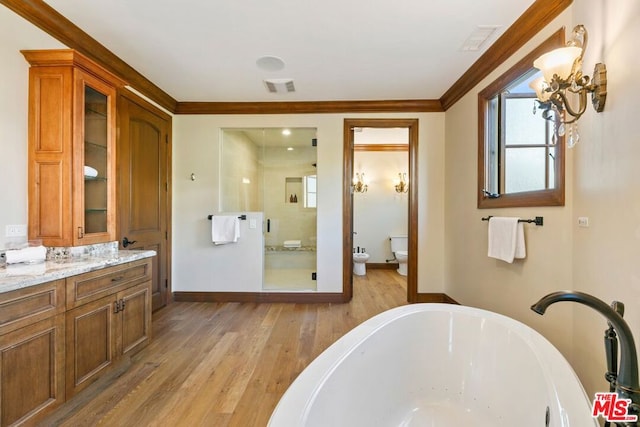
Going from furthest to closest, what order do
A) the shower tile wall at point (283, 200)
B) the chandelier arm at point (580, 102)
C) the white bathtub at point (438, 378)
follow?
1. the shower tile wall at point (283, 200)
2. the chandelier arm at point (580, 102)
3. the white bathtub at point (438, 378)

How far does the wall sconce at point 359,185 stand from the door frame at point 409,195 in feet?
→ 7.22

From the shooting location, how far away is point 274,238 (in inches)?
161

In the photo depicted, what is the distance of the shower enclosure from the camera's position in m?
3.89

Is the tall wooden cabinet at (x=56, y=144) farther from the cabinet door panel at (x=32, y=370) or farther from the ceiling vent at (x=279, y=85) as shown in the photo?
the ceiling vent at (x=279, y=85)

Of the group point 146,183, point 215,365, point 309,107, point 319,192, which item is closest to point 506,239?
point 319,192

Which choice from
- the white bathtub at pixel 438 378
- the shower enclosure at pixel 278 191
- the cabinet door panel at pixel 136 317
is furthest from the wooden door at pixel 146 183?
the white bathtub at pixel 438 378

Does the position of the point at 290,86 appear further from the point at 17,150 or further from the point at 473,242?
the point at 473,242

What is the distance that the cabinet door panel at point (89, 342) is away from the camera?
1.71 metres

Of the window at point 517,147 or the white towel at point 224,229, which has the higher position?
the window at point 517,147

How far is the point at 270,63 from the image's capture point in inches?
106

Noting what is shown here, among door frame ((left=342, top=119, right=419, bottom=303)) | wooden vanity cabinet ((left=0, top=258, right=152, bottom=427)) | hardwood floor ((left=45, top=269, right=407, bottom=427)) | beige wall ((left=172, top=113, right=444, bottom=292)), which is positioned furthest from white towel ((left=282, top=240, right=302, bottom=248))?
wooden vanity cabinet ((left=0, top=258, right=152, bottom=427))

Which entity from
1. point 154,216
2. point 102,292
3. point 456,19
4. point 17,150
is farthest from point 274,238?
point 456,19

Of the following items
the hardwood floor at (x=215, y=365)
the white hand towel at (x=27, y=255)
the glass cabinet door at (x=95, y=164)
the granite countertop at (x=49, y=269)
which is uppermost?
the glass cabinet door at (x=95, y=164)

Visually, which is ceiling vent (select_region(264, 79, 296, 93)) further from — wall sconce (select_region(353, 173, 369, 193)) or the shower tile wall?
wall sconce (select_region(353, 173, 369, 193))
